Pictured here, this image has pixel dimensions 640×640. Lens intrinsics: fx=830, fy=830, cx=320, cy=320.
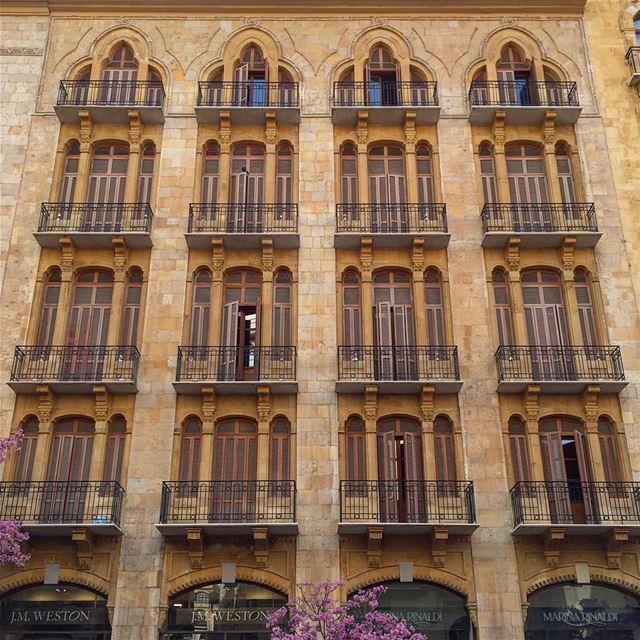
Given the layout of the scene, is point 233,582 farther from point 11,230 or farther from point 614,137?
point 614,137

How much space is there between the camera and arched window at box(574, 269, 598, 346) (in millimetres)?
24688

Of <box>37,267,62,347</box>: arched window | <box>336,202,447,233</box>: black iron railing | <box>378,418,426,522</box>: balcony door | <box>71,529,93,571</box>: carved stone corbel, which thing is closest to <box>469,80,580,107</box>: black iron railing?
<box>336,202,447,233</box>: black iron railing

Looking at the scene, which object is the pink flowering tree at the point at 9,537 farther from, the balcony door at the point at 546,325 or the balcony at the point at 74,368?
the balcony door at the point at 546,325

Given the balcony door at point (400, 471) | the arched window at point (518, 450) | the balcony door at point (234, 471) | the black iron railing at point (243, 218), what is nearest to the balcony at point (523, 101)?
the black iron railing at point (243, 218)

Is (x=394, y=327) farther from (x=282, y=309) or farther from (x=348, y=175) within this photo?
(x=348, y=175)

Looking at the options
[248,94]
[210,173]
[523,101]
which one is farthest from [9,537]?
[523,101]

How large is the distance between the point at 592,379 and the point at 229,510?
10764 millimetres

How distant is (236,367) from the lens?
24109mm

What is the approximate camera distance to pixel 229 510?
22375mm

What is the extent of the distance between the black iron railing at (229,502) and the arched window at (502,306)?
7.69m

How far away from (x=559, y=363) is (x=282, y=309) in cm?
829

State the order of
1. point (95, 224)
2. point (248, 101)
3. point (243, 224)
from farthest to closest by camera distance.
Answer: point (248, 101)
point (243, 224)
point (95, 224)

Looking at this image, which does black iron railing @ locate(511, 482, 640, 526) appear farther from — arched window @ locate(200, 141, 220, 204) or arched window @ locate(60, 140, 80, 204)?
arched window @ locate(60, 140, 80, 204)

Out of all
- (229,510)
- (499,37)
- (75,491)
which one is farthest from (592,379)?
(75,491)
